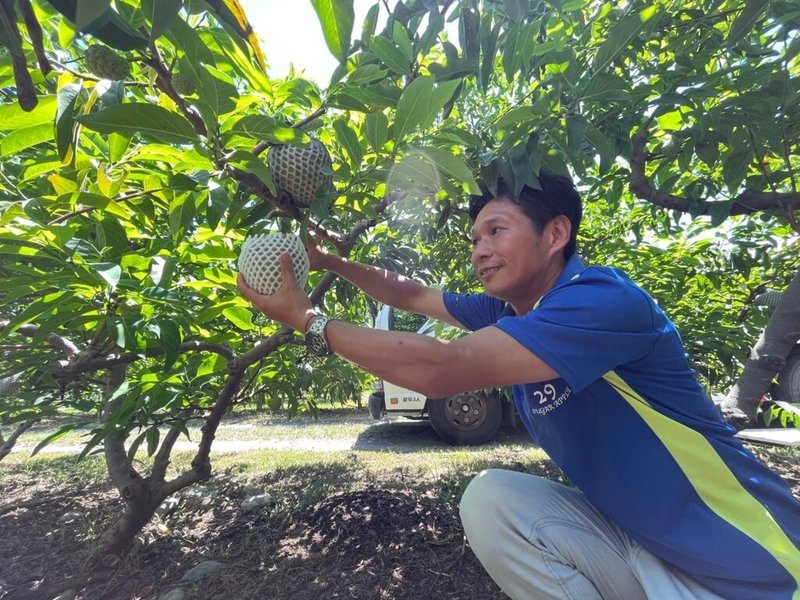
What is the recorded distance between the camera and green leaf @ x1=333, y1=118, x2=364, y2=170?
1.22 meters

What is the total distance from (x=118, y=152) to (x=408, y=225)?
58.8 inches

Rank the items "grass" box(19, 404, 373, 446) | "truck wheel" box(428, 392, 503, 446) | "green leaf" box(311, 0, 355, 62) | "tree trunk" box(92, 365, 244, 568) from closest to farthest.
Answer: "green leaf" box(311, 0, 355, 62) < "tree trunk" box(92, 365, 244, 568) < "truck wheel" box(428, 392, 503, 446) < "grass" box(19, 404, 373, 446)

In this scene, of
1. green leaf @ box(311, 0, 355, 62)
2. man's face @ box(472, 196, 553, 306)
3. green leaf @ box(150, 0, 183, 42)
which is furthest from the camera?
man's face @ box(472, 196, 553, 306)

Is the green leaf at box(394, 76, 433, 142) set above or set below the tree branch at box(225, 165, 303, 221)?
above

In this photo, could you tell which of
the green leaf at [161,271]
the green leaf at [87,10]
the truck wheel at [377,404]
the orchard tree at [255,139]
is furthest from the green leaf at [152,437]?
the truck wheel at [377,404]

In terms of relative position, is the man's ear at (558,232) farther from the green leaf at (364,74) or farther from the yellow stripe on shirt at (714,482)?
the green leaf at (364,74)

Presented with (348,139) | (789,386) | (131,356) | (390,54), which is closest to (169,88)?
(348,139)

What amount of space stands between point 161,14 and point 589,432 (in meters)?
1.30

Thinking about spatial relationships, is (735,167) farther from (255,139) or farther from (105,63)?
(105,63)

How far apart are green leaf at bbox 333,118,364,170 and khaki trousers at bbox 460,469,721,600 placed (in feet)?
3.51

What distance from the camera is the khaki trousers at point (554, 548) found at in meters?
1.37

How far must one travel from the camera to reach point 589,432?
1.36m

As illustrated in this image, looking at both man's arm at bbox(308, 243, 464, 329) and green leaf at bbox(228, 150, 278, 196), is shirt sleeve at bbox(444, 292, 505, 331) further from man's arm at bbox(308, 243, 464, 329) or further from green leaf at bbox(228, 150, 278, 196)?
green leaf at bbox(228, 150, 278, 196)

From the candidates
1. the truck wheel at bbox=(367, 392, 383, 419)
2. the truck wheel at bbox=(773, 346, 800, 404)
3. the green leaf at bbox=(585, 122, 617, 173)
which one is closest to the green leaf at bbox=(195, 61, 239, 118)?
the green leaf at bbox=(585, 122, 617, 173)
